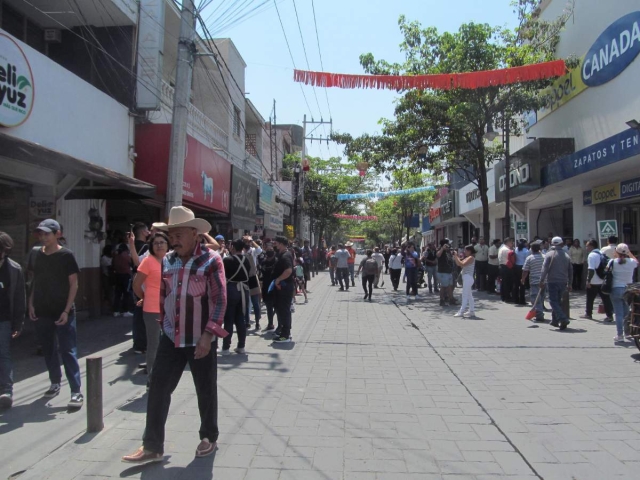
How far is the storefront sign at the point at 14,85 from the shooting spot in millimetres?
7676

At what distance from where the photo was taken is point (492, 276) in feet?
55.6

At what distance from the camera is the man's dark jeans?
8664 millimetres

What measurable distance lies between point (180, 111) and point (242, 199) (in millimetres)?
9817

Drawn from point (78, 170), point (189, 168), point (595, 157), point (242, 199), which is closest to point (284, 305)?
point (78, 170)

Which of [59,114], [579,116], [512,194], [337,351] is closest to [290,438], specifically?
[337,351]

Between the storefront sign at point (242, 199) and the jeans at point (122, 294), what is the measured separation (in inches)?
265

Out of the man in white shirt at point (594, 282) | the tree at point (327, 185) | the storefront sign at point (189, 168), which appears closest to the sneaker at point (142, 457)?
the storefront sign at point (189, 168)

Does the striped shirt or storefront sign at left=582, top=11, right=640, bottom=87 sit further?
storefront sign at left=582, top=11, right=640, bottom=87

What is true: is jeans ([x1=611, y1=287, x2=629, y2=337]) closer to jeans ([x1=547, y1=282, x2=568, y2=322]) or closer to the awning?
jeans ([x1=547, y1=282, x2=568, y2=322])

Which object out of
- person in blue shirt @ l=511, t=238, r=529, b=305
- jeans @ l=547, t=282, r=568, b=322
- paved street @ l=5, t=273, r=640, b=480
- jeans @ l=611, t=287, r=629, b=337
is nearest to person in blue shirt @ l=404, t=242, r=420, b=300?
person in blue shirt @ l=511, t=238, r=529, b=305

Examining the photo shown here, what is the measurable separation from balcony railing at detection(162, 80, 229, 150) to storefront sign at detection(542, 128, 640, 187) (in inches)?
435

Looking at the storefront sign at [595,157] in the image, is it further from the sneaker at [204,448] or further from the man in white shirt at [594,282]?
the sneaker at [204,448]

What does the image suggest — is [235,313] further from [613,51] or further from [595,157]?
[613,51]

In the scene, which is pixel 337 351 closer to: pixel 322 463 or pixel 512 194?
pixel 322 463
